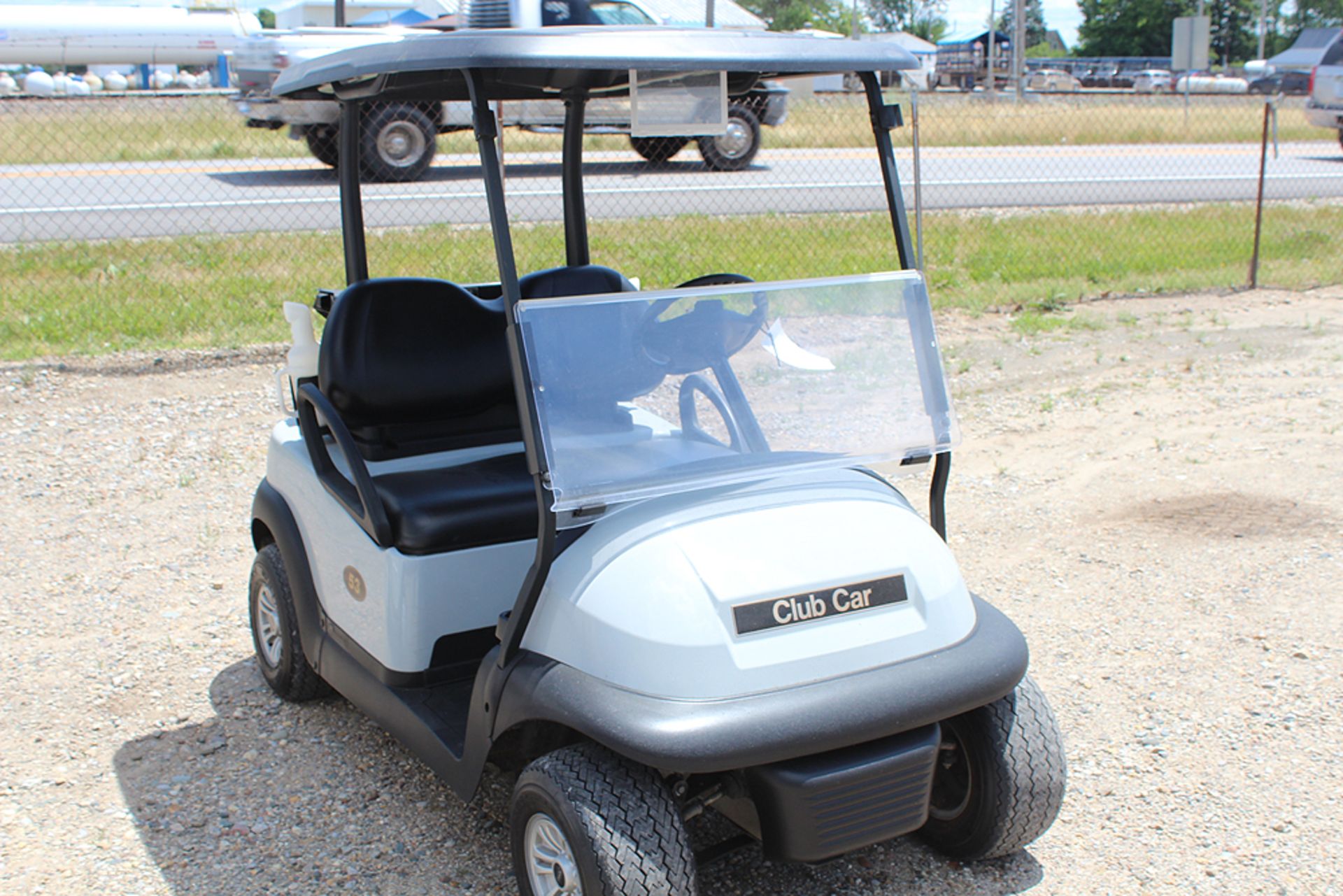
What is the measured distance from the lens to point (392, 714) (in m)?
2.85

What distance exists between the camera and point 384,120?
1080cm

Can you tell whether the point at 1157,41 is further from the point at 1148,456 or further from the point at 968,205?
the point at 1148,456

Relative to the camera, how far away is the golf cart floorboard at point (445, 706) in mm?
2688

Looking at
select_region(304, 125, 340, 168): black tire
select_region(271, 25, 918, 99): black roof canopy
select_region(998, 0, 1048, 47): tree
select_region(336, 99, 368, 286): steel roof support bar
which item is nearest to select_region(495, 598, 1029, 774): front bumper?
select_region(271, 25, 918, 99): black roof canopy

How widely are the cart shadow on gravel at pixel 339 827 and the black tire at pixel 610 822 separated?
17.1 inches

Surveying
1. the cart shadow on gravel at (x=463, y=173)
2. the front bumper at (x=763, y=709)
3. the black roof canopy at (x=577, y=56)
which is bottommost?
the front bumper at (x=763, y=709)

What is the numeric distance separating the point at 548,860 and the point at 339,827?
775mm

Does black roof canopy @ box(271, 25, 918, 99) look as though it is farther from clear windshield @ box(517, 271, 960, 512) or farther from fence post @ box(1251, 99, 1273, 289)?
fence post @ box(1251, 99, 1273, 289)

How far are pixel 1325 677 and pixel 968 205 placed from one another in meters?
9.48

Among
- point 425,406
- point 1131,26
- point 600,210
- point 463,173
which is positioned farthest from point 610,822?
point 1131,26

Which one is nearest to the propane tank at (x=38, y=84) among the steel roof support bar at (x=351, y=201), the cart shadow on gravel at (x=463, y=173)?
the cart shadow on gravel at (x=463, y=173)

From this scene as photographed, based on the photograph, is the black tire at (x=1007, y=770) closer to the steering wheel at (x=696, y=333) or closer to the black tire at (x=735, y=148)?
the steering wheel at (x=696, y=333)

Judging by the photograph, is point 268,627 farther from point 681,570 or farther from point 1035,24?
point 1035,24

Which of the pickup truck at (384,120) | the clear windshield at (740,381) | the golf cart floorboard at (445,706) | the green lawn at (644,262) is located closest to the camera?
the clear windshield at (740,381)
